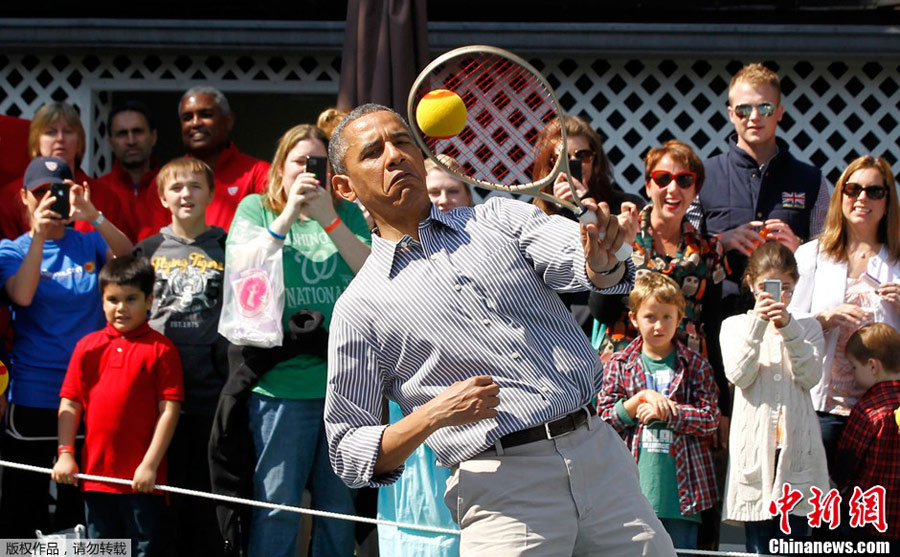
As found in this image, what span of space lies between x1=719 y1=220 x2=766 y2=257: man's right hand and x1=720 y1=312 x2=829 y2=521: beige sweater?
23.2 inches

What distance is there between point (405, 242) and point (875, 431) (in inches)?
113

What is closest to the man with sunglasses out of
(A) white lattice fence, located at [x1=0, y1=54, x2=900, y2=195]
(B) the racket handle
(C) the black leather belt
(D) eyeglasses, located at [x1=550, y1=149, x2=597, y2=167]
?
(D) eyeglasses, located at [x1=550, y1=149, x2=597, y2=167]

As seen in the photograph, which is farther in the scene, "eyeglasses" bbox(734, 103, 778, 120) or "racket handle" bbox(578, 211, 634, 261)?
"eyeglasses" bbox(734, 103, 778, 120)

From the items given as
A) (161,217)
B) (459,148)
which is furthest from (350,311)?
(161,217)

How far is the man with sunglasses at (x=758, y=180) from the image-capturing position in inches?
240

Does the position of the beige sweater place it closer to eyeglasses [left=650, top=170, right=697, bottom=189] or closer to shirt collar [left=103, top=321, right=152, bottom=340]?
eyeglasses [left=650, top=170, right=697, bottom=189]

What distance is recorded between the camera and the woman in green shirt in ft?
17.0

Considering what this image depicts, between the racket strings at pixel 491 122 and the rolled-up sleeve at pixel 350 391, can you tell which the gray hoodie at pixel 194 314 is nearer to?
the racket strings at pixel 491 122

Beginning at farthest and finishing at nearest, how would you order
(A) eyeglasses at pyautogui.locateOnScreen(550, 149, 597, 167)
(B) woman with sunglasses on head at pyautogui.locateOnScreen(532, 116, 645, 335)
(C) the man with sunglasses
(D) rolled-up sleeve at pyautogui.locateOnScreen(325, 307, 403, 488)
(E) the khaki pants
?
1. (C) the man with sunglasses
2. (A) eyeglasses at pyautogui.locateOnScreen(550, 149, 597, 167)
3. (B) woman with sunglasses on head at pyautogui.locateOnScreen(532, 116, 645, 335)
4. (D) rolled-up sleeve at pyautogui.locateOnScreen(325, 307, 403, 488)
5. (E) the khaki pants

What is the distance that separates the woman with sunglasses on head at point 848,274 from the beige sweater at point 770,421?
0.91ft

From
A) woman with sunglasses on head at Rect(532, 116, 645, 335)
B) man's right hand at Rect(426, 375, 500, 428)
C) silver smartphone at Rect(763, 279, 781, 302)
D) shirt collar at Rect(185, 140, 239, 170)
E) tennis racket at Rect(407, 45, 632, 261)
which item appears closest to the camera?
man's right hand at Rect(426, 375, 500, 428)

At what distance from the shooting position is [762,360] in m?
5.37

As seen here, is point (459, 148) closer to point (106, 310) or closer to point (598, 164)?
point (598, 164)

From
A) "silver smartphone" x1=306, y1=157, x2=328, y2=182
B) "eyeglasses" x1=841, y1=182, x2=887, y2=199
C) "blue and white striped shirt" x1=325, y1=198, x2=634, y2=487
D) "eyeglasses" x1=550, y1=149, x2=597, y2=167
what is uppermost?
"eyeglasses" x1=550, y1=149, x2=597, y2=167
